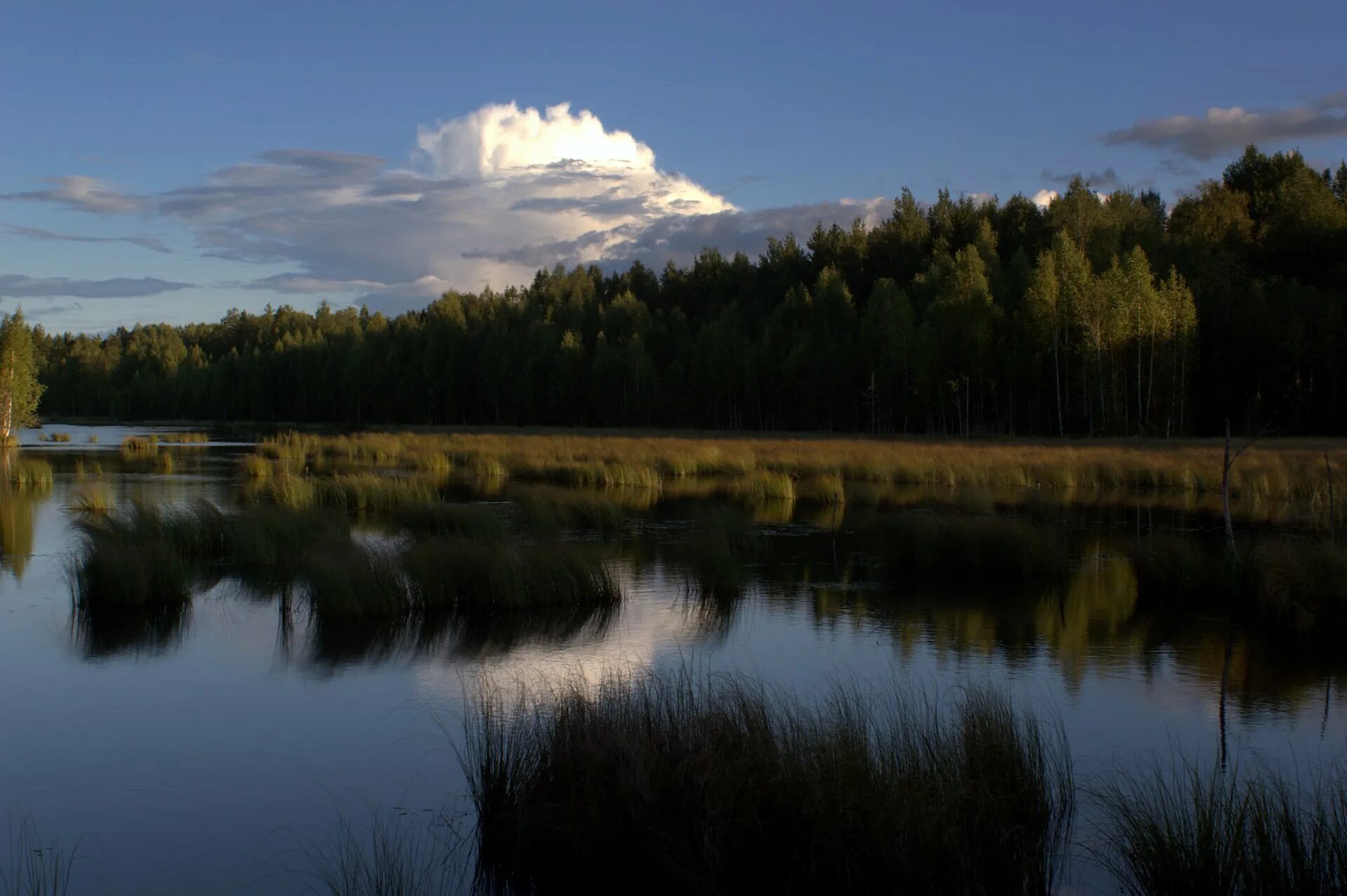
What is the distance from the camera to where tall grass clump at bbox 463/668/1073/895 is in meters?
5.43

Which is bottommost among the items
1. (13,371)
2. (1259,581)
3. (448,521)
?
(1259,581)

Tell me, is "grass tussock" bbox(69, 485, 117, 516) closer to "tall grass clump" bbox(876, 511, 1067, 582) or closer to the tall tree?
"tall grass clump" bbox(876, 511, 1067, 582)

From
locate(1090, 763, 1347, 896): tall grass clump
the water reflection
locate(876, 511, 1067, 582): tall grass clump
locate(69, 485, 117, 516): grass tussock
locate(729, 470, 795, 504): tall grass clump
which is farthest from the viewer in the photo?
locate(729, 470, 795, 504): tall grass clump

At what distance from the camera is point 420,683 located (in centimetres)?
989

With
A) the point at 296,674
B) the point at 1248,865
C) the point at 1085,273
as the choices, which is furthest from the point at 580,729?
the point at 1085,273

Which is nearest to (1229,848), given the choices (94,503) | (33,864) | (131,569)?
(33,864)

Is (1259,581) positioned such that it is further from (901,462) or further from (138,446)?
(138,446)

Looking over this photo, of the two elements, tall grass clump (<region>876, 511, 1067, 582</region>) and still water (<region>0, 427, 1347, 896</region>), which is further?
tall grass clump (<region>876, 511, 1067, 582</region>)

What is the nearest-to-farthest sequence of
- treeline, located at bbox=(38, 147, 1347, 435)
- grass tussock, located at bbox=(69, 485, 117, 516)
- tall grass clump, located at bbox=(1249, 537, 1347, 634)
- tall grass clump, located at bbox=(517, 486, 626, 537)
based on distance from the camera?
tall grass clump, located at bbox=(1249, 537, 1347, 634), grass tussock, located at bbox=(69, 485, 117, 516), tall grass clump, located at bbox=(517, 486, 626, 537), treeline, located at bbox=(38, 147, 1347, 435)

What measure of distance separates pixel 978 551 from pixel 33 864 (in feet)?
43.7

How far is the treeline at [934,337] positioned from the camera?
160 feet

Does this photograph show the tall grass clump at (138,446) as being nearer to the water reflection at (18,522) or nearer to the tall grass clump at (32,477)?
the tall grass clump at (32,477)

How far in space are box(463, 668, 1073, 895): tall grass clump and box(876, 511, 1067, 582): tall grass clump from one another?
9370mm

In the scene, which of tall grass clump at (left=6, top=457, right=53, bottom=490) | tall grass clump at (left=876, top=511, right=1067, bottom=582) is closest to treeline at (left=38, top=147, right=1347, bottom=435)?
tall grass clump at (left=876, top=511, right=1067, bottom=582)
